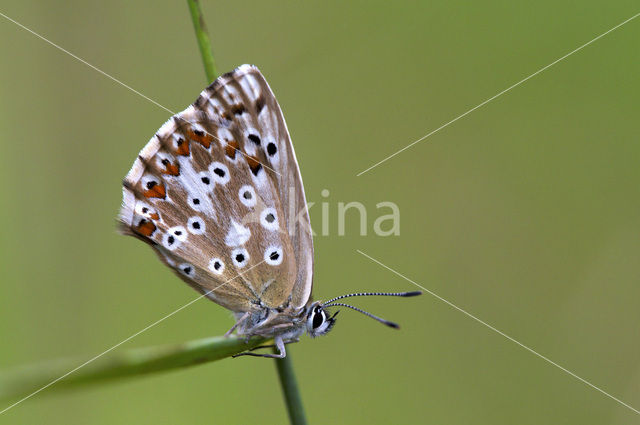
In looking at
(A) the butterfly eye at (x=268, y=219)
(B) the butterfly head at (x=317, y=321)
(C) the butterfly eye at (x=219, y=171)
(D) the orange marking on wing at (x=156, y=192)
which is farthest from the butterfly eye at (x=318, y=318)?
(D) the orange marking on wing at (x=156, y=192)

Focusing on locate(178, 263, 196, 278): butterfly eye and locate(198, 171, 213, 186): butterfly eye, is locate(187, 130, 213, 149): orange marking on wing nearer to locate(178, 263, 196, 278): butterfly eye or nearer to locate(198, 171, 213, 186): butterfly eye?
locate(198, 171, 213, 186): butterfly eye

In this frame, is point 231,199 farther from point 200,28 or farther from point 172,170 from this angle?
point 200,28

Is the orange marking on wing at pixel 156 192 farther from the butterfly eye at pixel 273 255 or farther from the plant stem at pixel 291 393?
the plant stem at pixel 291 393

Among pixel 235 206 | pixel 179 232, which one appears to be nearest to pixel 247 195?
pixel 235 206

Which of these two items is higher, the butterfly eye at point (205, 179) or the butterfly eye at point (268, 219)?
the butterfly eye at point (205, 179)

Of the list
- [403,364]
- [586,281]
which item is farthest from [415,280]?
[586,281]

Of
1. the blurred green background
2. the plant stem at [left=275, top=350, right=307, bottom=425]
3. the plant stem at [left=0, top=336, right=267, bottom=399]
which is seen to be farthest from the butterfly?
the plant stem at [left=0, top=336, right=267, bottom=399]

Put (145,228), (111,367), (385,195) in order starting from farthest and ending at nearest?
(385,195) → (145,228) → (111,367)
